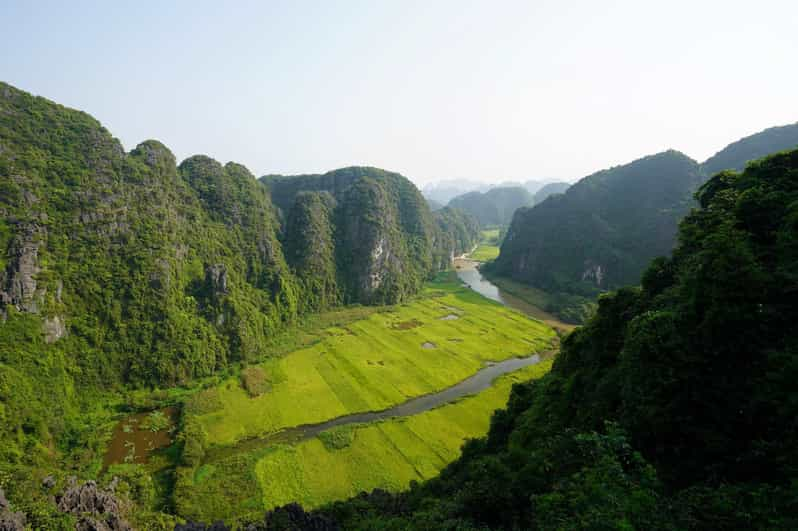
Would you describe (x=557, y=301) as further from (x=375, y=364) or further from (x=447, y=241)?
(x=447, y=241)

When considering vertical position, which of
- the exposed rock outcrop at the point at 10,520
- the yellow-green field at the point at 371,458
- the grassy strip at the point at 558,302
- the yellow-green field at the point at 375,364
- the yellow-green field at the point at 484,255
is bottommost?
the yellow-green field at the point at 371,458

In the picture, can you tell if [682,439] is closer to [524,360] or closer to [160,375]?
[524,360]

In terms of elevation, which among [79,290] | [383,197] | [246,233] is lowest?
[79,290]

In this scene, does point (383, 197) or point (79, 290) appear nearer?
point (79, 290)

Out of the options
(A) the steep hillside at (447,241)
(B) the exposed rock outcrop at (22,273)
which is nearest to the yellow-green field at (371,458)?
(B) the exposed rock outcrop at (22,273)

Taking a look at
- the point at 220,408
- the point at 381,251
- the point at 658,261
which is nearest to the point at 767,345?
the point at 658,261

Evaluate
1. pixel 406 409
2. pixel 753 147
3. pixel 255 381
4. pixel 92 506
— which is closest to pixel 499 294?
pixel 406 409

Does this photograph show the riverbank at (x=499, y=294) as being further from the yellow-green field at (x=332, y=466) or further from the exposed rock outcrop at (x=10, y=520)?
the exposed rock outcrop at (x=10, y=520)
